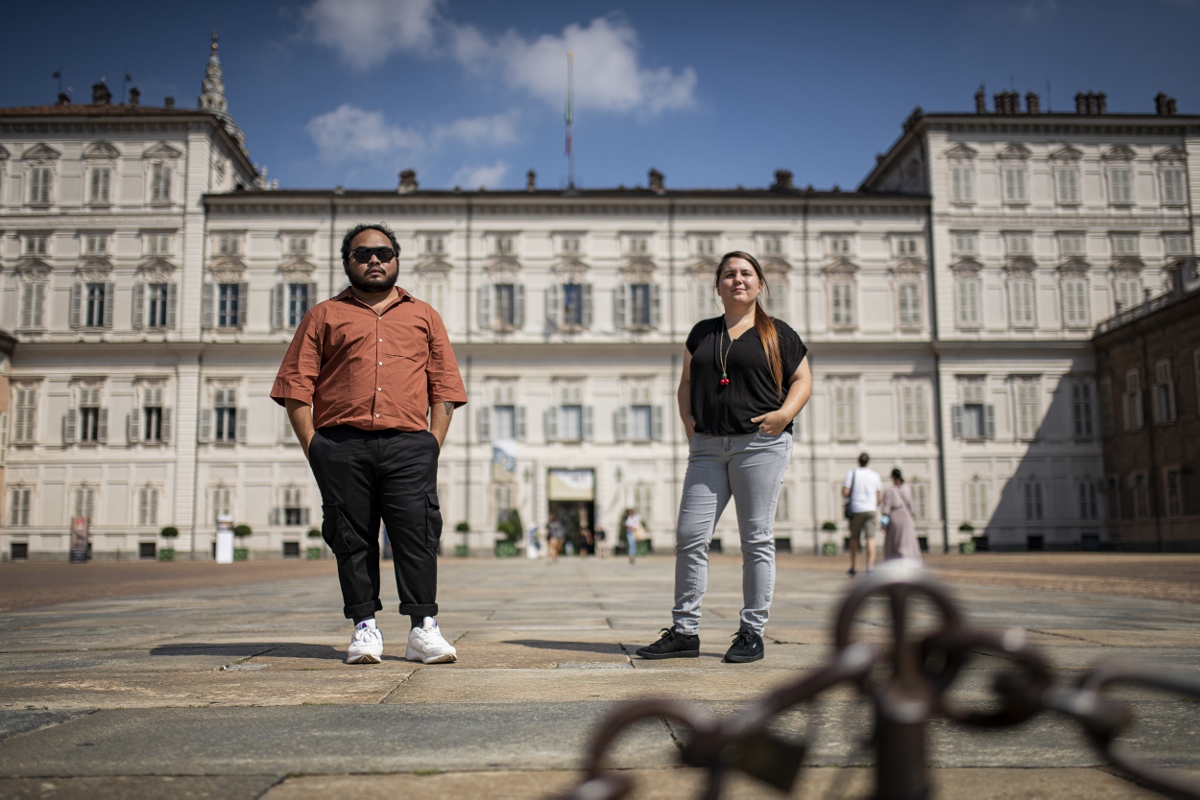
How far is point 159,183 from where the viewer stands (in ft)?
116

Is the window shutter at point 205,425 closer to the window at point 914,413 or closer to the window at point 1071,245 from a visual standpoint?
the window at point 914,413

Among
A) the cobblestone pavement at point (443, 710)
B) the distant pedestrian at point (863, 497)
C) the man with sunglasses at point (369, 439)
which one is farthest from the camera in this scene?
the distant pedestrian at point (863, 497)

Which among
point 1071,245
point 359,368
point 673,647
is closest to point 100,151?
point 1071,245

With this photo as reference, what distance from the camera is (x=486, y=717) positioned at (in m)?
2.75

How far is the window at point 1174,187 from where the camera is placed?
119 feet

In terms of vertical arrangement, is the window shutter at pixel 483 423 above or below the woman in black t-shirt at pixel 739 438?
above

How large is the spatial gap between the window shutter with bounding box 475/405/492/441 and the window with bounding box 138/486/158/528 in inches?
444

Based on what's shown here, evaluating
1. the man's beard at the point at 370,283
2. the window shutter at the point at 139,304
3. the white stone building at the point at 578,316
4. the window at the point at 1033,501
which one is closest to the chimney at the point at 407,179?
the white stone building at the point at 578,316

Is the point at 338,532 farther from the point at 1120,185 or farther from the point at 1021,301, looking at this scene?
the point at 1120,185

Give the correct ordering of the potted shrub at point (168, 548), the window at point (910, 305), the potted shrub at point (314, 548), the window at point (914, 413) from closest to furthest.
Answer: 1. the potted shrub at point (168, 548)
2. the potted shrub at point (314, 548)
3. the window at point (914, 413)
4. the window at point (910, 305)

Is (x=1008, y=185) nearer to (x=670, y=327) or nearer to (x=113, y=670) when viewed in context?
(x=670, y=327)

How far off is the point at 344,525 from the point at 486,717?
68.4 inches

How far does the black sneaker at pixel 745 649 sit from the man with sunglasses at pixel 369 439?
46.8 inches

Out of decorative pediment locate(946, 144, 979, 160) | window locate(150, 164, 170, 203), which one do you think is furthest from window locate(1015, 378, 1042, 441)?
window locate(150, 164, 170, 203)
